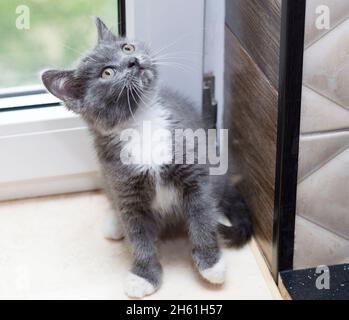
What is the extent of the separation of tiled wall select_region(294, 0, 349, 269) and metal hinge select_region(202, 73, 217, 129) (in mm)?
333

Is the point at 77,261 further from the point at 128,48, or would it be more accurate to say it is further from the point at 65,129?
the point at 128,48

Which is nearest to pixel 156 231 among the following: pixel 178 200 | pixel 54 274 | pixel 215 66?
pixel 178 200

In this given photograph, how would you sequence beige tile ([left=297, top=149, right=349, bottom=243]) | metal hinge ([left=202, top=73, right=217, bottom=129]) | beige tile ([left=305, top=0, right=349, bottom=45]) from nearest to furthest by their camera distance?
beige tile ([left=305, top=0, right=349, bottom=45])
beige tile ([left=297, top=149, right=349, bottom=243])
metal hinge ([left=202, top=73, right=217, bottom=129])

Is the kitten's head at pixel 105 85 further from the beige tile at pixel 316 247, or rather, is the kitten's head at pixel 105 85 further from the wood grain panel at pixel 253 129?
the beige tile at pixel 316 247

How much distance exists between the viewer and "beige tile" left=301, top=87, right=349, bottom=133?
2.89 ft

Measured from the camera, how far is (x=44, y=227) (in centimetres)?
118

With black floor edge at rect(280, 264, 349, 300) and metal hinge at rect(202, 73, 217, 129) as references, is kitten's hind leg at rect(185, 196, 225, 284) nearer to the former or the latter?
black floor edge at rect(280, 264, 349, 300)

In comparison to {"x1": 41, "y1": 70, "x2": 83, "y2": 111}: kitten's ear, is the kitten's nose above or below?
above

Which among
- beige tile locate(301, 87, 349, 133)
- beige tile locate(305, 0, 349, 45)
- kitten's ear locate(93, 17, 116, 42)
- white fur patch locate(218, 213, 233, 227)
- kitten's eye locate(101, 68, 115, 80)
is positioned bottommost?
white fur patch locate(218, 213, 233, 227)

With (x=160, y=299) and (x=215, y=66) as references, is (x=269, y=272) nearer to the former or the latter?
Result: (x=160, y=299)

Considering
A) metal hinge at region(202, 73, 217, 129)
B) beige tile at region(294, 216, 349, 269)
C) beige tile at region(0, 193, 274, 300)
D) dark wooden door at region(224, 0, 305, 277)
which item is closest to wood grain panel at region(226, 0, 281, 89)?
dark wooden door at region(224, 0, 305, 277)

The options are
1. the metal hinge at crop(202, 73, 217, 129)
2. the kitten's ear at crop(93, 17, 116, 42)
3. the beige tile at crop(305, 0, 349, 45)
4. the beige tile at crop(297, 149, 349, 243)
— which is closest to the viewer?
the beige tile at crop(305, 0, 349, 45)

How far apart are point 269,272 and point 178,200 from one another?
0.20 meters
